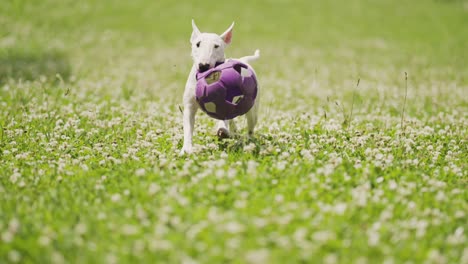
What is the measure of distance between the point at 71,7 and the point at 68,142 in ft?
79.8

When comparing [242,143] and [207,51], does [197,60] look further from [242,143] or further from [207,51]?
[242,143]

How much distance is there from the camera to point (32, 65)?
15.9m

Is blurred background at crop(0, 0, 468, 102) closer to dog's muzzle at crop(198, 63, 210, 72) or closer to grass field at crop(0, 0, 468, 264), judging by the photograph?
grass field at crop(0, 0, 468, 264)

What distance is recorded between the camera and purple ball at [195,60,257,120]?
21.5ft

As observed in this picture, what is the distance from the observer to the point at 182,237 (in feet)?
13.5

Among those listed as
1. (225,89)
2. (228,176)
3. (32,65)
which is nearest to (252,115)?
(225,89)

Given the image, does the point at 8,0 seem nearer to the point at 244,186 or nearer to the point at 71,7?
the point at 71,7

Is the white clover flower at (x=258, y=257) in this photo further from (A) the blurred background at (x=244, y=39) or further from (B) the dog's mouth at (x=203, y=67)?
A: (A) the blurred background at (x=244, y=39)

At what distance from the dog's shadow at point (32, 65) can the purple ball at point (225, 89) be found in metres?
7.03

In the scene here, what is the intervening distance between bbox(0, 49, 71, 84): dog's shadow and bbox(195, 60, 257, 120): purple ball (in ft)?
23.1

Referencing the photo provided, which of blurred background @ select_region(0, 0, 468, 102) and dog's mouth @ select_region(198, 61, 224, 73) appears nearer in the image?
dog's mouth @ select_region(198, 61, 224, 73)

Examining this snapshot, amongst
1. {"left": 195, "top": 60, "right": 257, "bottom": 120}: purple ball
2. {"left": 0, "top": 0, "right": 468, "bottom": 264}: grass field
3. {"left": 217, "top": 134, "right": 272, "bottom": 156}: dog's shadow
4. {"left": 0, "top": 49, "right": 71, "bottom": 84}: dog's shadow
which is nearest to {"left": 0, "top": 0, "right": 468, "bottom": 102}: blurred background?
{"left": 0, "top": 49, "right": 71, "bottom": 84}: dog's shadow

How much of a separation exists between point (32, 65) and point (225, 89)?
452 inches

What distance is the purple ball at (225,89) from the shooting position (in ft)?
21.5
